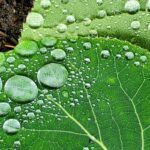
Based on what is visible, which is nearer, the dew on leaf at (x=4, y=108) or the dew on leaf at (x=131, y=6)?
the dew on leaf at (x=4, y=108)

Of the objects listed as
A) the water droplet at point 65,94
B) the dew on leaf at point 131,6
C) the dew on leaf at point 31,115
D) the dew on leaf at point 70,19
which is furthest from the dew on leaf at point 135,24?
the dew on leaf at point 31,115

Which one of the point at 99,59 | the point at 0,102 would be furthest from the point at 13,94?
the point at 99,59

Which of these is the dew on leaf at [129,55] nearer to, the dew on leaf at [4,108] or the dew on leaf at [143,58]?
the dew on leaf at [143,58]

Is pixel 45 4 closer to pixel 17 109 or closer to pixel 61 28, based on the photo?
pixel 61 28

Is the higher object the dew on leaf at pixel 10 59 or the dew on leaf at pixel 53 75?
the dew on leaf at pixel 10 59

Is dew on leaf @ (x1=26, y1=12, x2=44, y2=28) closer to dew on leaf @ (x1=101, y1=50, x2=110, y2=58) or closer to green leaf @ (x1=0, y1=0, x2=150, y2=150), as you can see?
green leaf @ (x1=0, y1=0, x2=150, y2=150)

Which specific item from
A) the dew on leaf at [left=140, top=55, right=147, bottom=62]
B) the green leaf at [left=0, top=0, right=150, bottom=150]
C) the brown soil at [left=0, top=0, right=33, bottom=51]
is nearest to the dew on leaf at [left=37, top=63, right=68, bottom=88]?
the green leaf at [left=0, top=0, right=150, bottom=150]

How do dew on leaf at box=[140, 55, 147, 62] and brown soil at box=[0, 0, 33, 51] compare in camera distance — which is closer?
dew on leaf at box=[140, 55, 147, 62]
